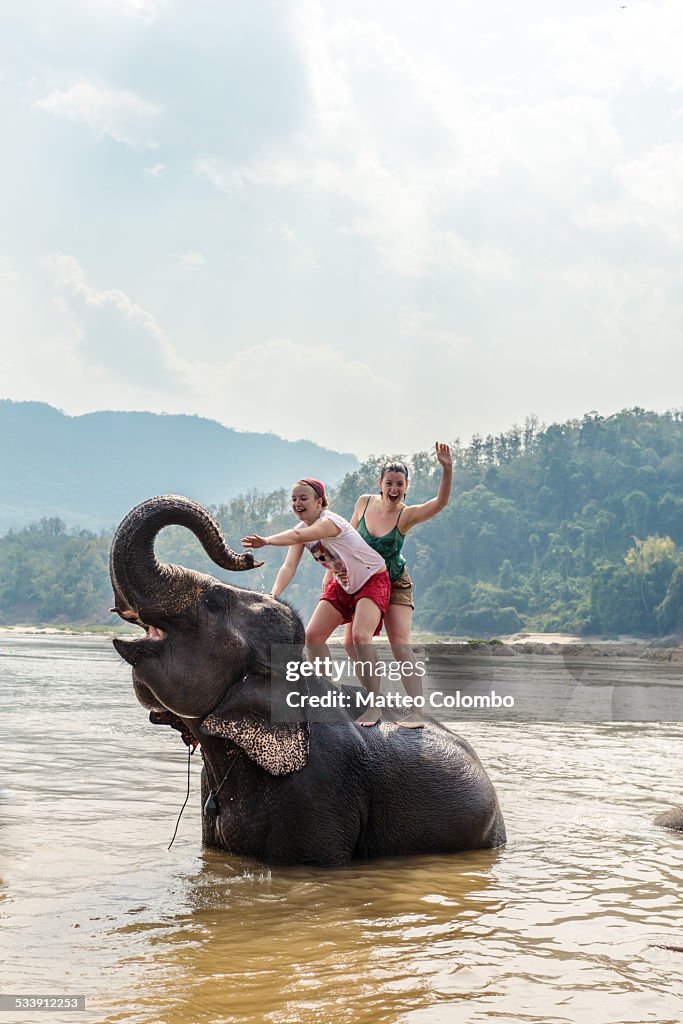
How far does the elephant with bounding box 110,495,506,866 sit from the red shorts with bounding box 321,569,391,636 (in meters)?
0.38

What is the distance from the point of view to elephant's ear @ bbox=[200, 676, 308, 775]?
19.6 ft

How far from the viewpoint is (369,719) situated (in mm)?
6496

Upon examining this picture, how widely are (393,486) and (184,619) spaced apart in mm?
1675

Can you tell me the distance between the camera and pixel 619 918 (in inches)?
210

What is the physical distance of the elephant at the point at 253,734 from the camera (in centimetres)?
576

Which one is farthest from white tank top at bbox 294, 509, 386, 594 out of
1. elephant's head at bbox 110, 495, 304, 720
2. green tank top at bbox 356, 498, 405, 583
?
elephant's head at bbox 110, 495, 304, 720

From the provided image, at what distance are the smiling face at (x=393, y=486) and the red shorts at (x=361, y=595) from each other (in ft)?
1.60

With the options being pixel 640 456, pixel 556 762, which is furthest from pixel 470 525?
pixel 556 762

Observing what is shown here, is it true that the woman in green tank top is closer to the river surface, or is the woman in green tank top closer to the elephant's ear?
the elephant's ear

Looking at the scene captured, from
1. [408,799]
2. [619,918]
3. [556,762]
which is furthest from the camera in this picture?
[556,762]

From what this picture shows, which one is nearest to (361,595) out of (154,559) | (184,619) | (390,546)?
(390,546)

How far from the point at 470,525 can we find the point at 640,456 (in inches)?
894

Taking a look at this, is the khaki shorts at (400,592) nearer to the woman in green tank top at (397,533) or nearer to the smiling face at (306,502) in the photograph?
the woman in green tank top at (397,533)

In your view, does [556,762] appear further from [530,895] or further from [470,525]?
[470,525]
